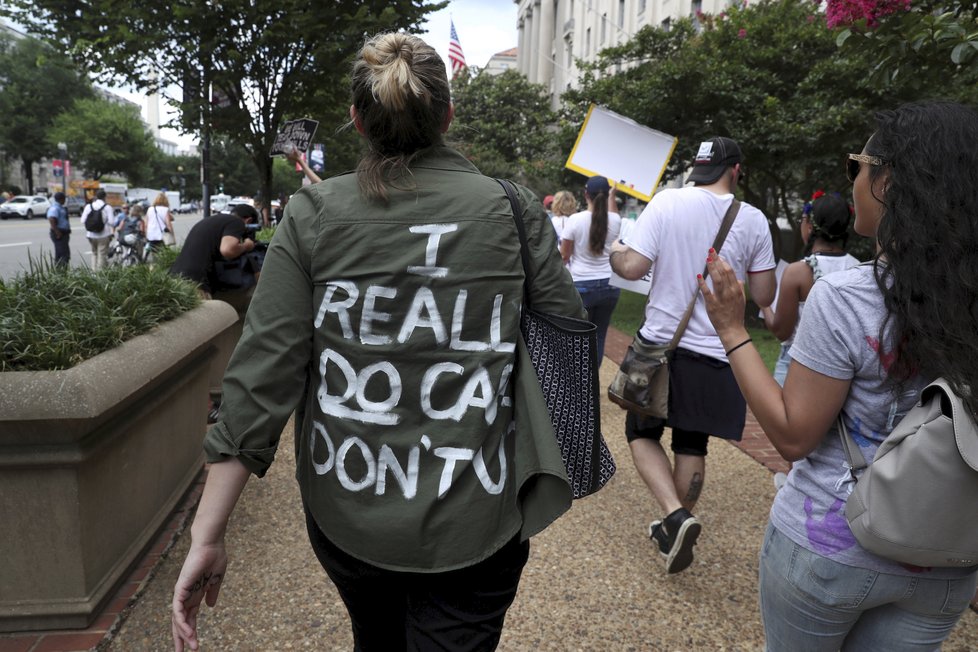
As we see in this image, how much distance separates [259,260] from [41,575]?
13.6 feet

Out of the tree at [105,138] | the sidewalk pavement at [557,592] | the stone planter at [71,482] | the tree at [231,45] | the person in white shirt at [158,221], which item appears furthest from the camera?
the tree at [105,138]

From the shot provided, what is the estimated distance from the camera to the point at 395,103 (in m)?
1.47

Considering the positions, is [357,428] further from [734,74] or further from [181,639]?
[734,74]

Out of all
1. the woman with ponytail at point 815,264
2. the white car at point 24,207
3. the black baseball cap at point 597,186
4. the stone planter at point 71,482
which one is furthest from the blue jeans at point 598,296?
the white car at point 24,207

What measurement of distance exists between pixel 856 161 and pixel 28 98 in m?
71.0

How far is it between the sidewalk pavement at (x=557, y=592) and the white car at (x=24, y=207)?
149 ft

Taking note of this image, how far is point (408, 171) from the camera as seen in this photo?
1516 mm

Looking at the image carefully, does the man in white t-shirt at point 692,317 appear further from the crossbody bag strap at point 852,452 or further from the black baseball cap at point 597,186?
the black baseball cap at point 597,186

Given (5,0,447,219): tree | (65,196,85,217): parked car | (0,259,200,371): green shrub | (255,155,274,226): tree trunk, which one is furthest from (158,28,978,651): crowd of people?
(65,196,85,217): parked car

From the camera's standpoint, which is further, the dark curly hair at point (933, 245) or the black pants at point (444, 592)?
the black pants at point (444, 592)

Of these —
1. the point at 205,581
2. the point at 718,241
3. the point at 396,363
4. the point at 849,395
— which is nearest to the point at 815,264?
the point at 718,241

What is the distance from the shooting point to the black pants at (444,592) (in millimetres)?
1566

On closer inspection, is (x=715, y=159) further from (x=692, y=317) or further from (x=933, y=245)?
(x=933, y=245)

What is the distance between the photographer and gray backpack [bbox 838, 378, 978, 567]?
4.32ft
